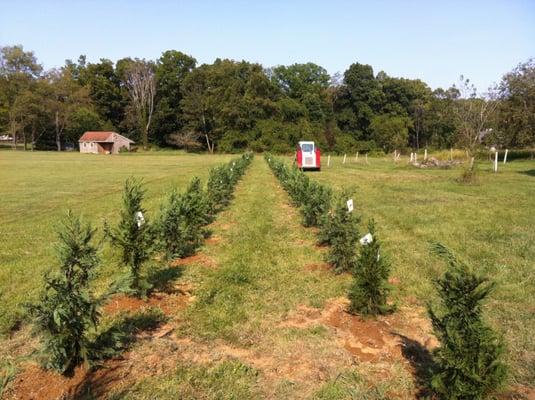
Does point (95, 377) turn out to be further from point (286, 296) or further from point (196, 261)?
point (196, 261)

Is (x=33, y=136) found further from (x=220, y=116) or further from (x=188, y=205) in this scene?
(x=188, y=205)

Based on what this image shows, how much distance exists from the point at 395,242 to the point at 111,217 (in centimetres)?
776

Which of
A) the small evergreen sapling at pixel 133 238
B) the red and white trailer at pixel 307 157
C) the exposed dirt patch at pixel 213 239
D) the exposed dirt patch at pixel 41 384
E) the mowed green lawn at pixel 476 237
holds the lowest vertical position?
the exposed dirt patch at pixel 41 384

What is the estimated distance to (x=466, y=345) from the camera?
320 centimetres

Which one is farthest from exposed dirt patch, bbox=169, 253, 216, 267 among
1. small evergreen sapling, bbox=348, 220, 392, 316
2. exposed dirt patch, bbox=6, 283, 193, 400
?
small evergreen sapling, bbox=348, 220, 392, 316

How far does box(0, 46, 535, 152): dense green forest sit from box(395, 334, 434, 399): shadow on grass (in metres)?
59.9

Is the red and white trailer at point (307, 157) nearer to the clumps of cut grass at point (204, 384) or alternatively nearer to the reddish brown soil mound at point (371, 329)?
the reddish brown soil mound at point (371, 329)

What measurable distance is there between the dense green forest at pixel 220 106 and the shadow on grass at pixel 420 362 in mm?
59853

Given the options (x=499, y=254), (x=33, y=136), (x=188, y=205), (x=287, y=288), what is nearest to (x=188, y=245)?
(x=188, y=205)

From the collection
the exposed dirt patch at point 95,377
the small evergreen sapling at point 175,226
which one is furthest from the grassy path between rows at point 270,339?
the small evergreen sapling at point 175,226

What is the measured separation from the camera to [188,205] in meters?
8.02

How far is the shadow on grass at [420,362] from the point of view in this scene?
3725 millimetres

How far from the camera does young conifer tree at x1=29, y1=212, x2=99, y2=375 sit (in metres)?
3.75

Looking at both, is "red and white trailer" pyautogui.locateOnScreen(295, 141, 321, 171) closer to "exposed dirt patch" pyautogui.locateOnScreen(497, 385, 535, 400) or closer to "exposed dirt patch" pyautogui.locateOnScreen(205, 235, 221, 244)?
"exposed dirt patch" pyautogui.locateOnScreen(205, 235, 221, 244)
